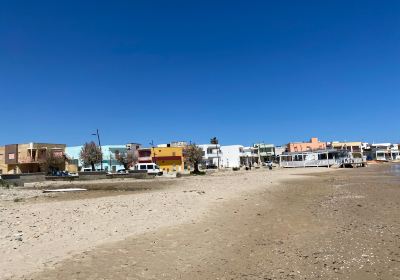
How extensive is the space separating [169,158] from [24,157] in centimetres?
3793

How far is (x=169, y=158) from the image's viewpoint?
112125 mm

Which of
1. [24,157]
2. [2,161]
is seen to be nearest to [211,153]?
[24,157]

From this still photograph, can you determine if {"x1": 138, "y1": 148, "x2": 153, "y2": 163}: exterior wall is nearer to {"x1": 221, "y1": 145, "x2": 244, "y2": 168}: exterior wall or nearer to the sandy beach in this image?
{"x1": 221, "y1": 145, "x2": 244, "y2": 168}: exterior wall

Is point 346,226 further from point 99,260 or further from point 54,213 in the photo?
point 54,213

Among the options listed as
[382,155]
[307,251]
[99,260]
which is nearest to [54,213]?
[99,260]

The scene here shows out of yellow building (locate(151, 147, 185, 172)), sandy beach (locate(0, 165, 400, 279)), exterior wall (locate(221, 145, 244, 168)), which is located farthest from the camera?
exterior wall (locate(221, 145, 244, 168))

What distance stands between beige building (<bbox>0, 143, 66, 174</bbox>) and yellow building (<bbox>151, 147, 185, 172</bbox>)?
82.4 ft

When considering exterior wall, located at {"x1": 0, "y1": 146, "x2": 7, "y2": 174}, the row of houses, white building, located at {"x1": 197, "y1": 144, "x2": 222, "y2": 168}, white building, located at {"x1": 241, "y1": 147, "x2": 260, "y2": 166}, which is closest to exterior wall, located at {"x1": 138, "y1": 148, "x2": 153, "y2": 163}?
the row of houses

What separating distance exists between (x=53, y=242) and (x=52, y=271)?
2978 millimetres

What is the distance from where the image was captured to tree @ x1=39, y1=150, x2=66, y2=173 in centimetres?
9725

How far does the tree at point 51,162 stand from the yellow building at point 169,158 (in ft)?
79.7

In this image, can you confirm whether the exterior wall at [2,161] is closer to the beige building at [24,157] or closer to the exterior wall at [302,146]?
the beige building at [24,157]

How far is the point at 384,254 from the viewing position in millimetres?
10375

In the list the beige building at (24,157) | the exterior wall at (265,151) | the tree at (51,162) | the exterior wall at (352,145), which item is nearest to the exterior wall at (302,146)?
the exterior wall at (265,151)
